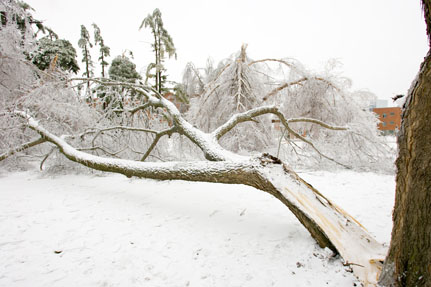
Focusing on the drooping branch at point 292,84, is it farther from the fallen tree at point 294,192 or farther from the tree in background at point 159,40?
the tree in background at point 159,40

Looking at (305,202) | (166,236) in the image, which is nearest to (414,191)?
(305,202)

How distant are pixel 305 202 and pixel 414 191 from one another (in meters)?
1.07

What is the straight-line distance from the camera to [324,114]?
659cm

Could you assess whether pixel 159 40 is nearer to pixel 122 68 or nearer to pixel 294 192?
pixel 122 68

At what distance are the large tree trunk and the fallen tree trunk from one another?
0.37 m

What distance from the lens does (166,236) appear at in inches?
96.1

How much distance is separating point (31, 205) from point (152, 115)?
11.9 feet

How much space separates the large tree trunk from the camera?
3.63ft

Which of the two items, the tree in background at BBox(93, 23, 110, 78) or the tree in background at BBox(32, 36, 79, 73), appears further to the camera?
the tree in background at BBox(93, 23, 110, 78)

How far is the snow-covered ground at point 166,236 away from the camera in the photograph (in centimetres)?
179

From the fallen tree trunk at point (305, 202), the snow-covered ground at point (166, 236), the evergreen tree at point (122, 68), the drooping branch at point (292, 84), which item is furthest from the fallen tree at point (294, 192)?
the evergreen tree at point (122, 68)

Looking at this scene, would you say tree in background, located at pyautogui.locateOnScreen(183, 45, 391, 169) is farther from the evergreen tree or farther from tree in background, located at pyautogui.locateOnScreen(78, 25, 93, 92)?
tree in background, located at pyautogui.locateOnScreen(78, 25, 93, 92)

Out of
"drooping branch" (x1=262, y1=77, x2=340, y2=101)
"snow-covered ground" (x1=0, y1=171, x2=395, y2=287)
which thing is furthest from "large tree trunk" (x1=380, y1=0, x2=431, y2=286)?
"drooping branch" (x1=262, y1=77, x2=340, y2=101)

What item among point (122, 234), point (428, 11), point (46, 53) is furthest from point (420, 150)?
point (46, 53)
